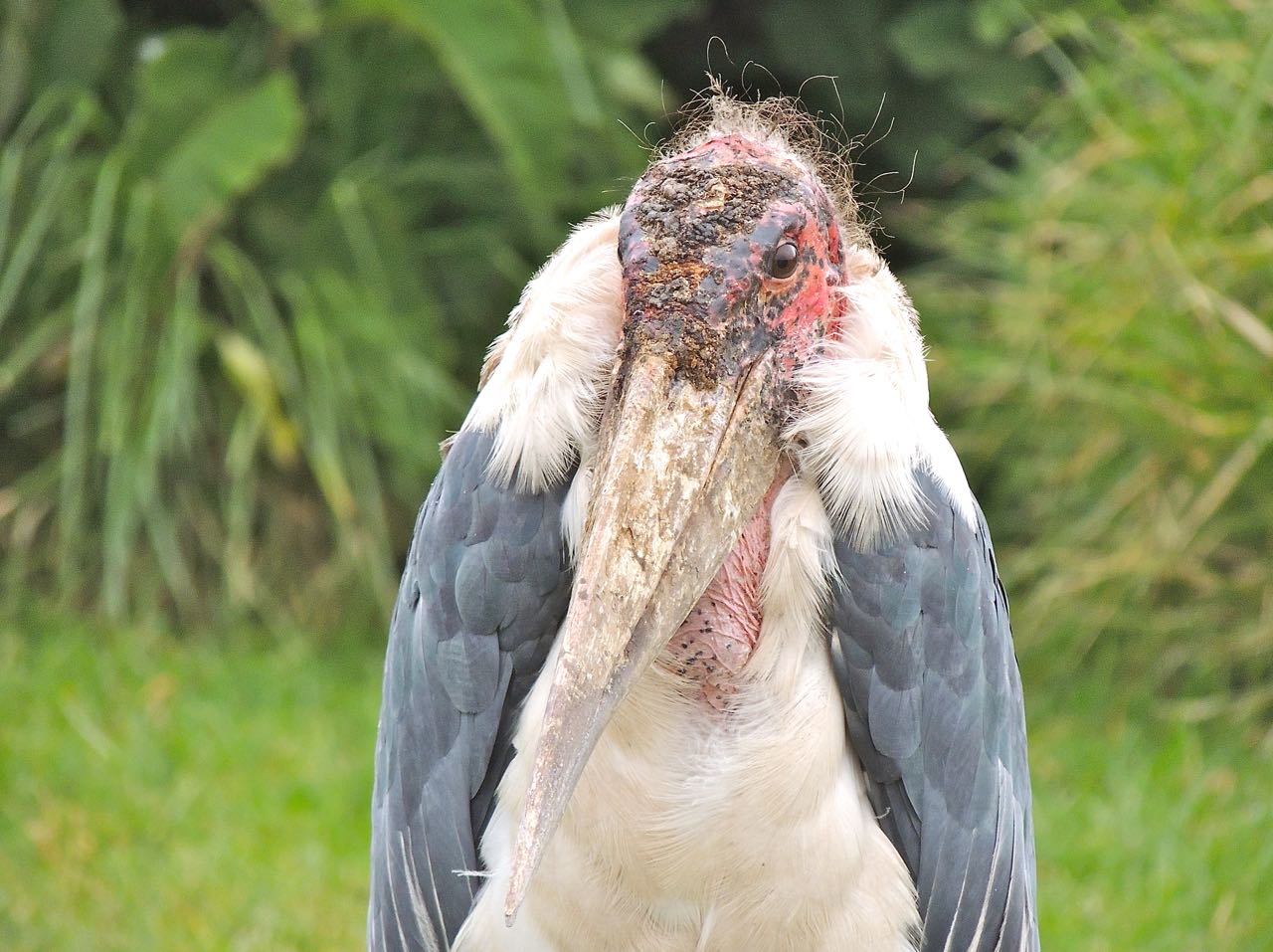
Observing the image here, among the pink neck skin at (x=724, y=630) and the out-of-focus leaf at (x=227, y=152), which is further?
the out-of-focus leaf at (x=227, y=152)

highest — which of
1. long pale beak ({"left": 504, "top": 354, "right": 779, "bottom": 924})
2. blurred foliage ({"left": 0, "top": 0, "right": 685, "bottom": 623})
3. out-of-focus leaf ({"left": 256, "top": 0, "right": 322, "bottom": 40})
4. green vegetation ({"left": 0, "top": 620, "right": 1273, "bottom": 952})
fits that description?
long pale beak ({"left": 504, "top": 354, "right": 779, "bottom": 924})

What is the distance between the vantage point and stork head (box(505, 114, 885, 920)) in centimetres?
210

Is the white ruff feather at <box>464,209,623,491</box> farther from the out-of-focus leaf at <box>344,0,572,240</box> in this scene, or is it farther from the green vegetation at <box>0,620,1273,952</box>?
the out-of-focus leaf at <box>344,0,572,240</box>

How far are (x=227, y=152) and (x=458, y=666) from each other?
11.7 feet

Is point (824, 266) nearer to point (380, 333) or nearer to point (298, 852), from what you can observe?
point (298, 852)

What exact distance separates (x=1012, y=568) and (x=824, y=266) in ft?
10.9

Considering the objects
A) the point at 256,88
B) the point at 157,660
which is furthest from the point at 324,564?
the point at 256,88

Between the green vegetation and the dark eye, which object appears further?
the green vegetation

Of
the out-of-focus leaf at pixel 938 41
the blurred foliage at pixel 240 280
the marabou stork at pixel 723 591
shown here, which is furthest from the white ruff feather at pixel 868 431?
the out-of-focus leaf at pixel 938 41

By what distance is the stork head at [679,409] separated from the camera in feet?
6.89

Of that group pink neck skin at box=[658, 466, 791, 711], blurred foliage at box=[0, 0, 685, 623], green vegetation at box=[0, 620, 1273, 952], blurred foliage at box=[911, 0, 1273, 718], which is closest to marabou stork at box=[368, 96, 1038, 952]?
pink neck skin at box=[658, 466, 791, 711]

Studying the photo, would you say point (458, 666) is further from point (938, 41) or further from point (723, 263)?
point (938, 41)

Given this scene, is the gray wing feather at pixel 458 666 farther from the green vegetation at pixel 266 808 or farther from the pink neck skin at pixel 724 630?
the green vegetation at pixel 266 808

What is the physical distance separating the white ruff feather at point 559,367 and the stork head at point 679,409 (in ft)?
0.20
